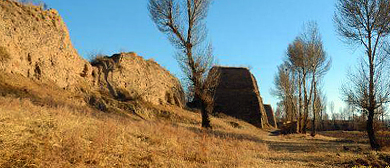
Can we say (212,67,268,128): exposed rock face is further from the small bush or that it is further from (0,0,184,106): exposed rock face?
the small bush

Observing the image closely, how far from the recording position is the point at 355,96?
37.5 ft

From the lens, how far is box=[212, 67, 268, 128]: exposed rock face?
117ft

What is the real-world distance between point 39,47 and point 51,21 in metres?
2.88

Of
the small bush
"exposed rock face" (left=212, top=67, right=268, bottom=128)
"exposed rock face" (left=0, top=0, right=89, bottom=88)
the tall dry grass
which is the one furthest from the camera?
"exposed rock face" (left=212, top=67, right=268, bottom=128)

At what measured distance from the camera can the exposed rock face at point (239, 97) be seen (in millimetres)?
35562

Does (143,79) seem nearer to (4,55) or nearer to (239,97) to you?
(4,55)

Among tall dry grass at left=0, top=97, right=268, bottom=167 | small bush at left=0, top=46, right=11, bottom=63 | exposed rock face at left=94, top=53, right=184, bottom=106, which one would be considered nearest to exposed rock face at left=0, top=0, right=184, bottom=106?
small bush at left=0, top=46, right=11, bottom=63

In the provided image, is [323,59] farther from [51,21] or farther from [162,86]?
[51,21]

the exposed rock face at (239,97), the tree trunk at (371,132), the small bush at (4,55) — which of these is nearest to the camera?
the tree trunk at (371,132)

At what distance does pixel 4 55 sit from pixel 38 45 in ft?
9.24

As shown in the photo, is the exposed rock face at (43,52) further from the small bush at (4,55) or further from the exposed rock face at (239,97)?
the exposed rock face at (239,97)

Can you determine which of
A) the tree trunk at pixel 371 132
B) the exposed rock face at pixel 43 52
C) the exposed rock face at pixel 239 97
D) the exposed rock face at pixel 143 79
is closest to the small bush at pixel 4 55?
the exposed rock face at pixel 43 52

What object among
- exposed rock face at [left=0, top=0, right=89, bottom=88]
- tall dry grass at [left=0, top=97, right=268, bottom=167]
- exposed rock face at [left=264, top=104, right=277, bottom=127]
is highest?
exposed rock face at [left=0, top=0, right=89, bottom=88]

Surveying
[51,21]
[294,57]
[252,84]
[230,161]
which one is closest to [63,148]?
[230,161]
